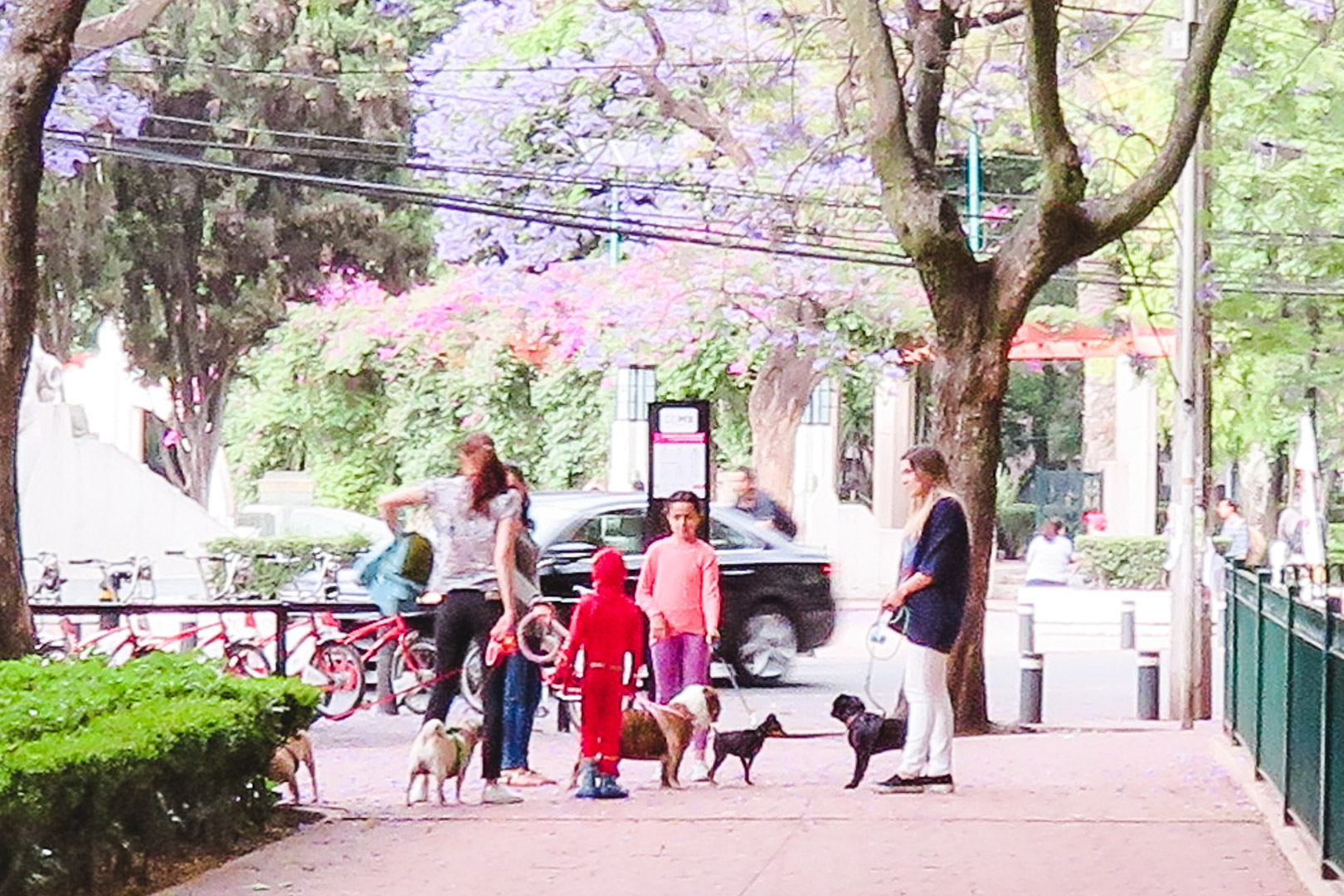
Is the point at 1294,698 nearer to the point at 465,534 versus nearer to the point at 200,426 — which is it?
the point at 465,534

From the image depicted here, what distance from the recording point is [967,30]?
17.4m

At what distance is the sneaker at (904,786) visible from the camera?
38.4 ft

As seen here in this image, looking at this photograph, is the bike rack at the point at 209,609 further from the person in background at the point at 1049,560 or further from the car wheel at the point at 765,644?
the person in background at the point at 1049,560

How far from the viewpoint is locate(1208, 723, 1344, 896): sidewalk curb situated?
884cm

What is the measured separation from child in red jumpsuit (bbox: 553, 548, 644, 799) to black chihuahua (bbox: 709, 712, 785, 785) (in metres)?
0.74

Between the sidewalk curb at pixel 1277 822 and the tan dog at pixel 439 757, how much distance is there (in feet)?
12.8

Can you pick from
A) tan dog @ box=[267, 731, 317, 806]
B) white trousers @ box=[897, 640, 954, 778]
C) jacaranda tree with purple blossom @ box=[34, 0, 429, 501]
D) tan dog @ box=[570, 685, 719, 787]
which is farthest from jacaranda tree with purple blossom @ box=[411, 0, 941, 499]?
tan dog @ box=[267, 731, 317, 806]

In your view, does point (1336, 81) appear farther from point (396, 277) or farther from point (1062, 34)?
point (396, 277)

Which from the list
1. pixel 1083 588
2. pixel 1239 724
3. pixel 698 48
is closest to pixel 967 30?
A: pixel 1239 724

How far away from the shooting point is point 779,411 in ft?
111

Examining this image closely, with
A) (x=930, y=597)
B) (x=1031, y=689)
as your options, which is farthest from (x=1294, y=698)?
(x=1031, y=689)

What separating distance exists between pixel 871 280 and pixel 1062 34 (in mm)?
10570

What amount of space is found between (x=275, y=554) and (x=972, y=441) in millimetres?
17402

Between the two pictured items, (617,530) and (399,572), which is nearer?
(399,572)
